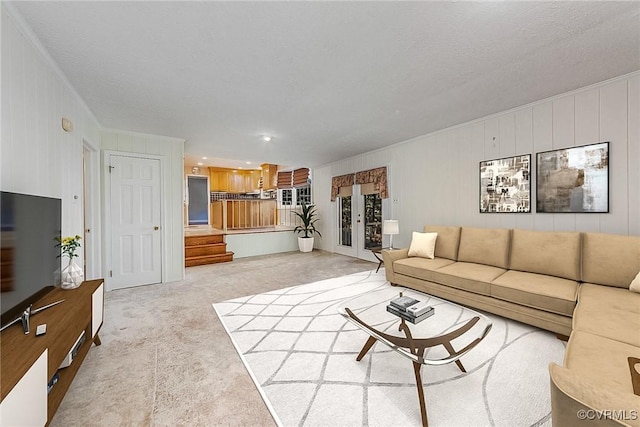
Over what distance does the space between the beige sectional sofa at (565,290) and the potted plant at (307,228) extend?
11.3ft

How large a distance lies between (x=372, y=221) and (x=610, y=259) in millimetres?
3551

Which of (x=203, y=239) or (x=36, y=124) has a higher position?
(x=36, y=124)

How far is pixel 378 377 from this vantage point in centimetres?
174

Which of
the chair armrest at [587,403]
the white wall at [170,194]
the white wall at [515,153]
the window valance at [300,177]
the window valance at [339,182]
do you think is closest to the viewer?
the chair armrest at [587,403]

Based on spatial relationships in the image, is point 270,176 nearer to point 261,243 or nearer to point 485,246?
point 261,243

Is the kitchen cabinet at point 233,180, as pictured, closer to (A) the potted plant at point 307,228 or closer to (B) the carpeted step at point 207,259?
(A) the potted plant at point 307,228

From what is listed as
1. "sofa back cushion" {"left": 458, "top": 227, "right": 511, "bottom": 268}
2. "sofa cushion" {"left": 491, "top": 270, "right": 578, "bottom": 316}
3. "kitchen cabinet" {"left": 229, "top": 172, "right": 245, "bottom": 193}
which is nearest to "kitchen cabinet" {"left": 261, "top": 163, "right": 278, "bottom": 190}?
"kitchen cabinet" {"left": 229, "top": 172, "right": 245, "bottom": 193}

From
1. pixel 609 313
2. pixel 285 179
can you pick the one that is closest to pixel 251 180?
pixel 285 179

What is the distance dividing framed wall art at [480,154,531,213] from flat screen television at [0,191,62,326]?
4576mm

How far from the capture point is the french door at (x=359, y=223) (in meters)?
5.41

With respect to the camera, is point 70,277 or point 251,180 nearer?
point 70,277

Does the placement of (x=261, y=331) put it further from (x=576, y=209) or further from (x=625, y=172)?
(x=625, y=172)

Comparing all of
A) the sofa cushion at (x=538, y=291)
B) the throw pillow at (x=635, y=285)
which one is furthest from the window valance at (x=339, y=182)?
the throw pillow at (x=635, y=285)

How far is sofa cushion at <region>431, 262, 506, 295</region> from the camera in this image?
2.64 m
